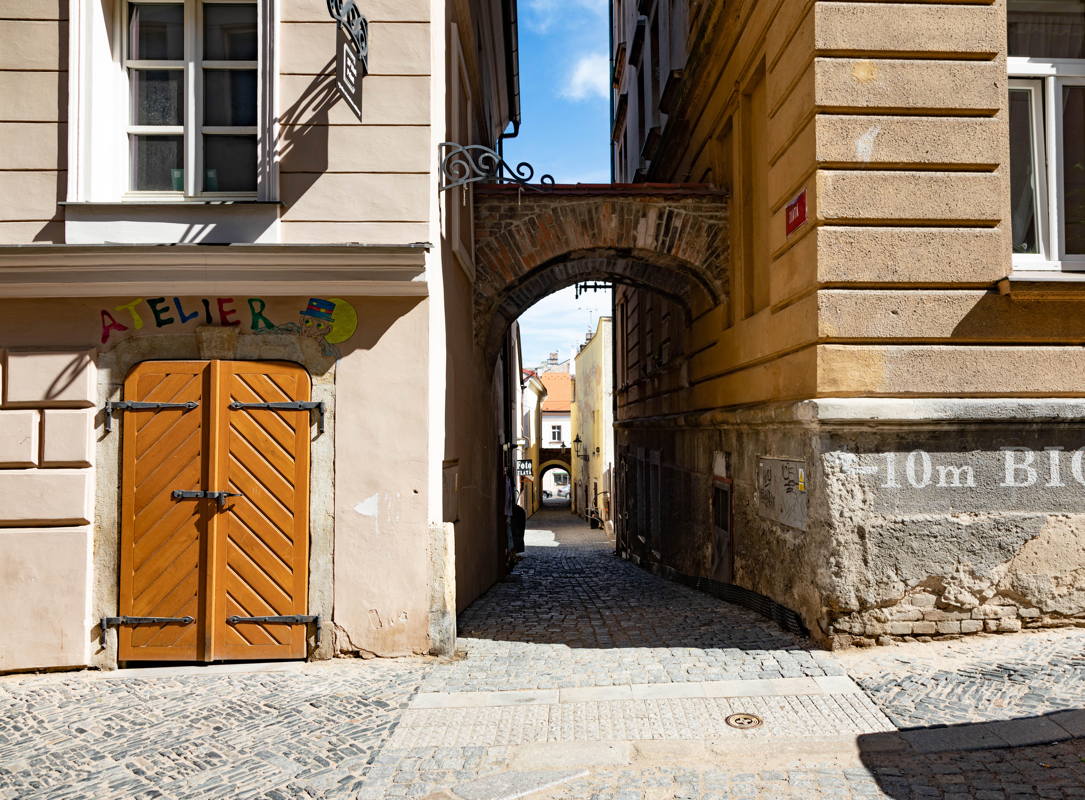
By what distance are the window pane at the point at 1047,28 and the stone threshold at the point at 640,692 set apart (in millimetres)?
5107

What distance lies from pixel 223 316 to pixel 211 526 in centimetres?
155

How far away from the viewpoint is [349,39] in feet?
18.4

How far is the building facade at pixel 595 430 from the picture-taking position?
33156 mm

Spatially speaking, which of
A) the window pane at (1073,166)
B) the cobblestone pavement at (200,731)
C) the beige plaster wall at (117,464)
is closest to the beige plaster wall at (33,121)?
the beige plaster wall at (117,464)

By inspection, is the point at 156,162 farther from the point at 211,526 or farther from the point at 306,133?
the point at 211,526

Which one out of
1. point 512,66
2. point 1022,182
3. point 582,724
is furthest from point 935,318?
point 512,66

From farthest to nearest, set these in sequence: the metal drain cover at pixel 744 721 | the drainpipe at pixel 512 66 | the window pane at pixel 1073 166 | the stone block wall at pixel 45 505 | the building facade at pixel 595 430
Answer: the building facade at pixel 595 430
the drainpipe at pixel 512 66
the window pane at pixel 1073 166
the stone block wall at pixel 45 505
the metal drain cover at pixel 744 721

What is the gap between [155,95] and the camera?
634 cm

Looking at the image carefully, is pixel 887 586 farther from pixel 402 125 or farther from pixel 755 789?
pixel 402 125

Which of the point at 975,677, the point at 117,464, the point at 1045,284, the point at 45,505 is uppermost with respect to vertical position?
the point at 1045,284

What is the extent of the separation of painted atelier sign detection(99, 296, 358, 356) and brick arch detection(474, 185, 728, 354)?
11.1ft

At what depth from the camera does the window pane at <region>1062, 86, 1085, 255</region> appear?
645cm

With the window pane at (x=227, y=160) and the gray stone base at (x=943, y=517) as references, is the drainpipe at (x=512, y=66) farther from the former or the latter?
the gray stone base at (x=943, y=517)

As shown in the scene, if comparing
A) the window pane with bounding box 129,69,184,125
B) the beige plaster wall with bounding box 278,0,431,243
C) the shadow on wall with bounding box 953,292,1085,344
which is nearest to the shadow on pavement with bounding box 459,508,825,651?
the shadow on wall with bounding box 953,292,1085,344
